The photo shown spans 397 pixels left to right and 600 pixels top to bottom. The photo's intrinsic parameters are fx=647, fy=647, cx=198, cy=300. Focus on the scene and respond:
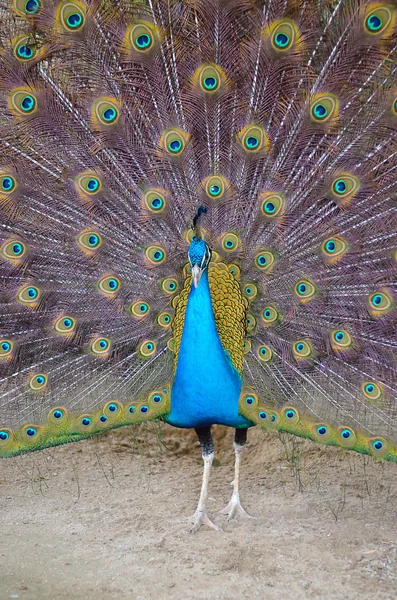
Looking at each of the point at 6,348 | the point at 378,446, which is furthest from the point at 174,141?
the point at 378,446

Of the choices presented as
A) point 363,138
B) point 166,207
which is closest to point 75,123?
point 166,207

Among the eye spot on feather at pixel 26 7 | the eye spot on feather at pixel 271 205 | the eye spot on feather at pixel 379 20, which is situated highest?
the eye spot on feather at pixel 379 20

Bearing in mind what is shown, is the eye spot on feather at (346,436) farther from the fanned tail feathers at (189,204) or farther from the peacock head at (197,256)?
the peacock head at (197,256)

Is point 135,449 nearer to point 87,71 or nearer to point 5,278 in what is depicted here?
point 5,278

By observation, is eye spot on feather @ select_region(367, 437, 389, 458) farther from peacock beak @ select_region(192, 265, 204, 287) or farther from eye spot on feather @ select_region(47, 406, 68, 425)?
eye spot on feather @ select_region(47, 406, 68, 425)

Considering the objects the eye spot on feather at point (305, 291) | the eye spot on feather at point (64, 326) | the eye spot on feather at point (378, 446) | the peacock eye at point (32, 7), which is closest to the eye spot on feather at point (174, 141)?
the peacock eye at point (32, 7)

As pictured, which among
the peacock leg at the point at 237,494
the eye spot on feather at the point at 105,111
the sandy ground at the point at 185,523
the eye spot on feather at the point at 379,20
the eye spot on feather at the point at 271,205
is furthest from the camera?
the peacock leg at the point at 237,494
